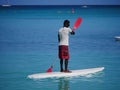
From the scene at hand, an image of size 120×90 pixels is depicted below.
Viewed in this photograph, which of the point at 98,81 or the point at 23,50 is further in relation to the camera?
the point at 23,50

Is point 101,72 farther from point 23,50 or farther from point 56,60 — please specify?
point 23,50

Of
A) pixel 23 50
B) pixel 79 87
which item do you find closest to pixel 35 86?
pixel 79 87

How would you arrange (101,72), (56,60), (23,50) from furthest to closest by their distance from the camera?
(23,50) → (56,60) → (101,72)

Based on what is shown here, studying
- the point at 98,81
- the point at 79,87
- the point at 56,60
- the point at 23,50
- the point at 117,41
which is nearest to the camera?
the point at 79,87

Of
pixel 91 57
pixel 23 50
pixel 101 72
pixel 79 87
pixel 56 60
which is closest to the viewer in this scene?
pixel 79 87

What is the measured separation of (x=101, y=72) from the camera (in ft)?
47.5

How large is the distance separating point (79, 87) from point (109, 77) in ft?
5.48

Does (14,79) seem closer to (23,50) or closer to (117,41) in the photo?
(23,50)

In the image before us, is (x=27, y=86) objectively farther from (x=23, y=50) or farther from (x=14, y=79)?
(x=23, y=50)

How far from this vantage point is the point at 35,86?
1246cm

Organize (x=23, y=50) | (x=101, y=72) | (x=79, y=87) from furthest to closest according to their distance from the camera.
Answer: (x=23, y=50)
(x=101, y=72)
(x=79, y=87)

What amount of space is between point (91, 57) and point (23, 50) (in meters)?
3.42

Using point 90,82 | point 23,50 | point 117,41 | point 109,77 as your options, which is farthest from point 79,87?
point 117,41

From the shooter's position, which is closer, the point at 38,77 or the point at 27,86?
the point at 27,86
